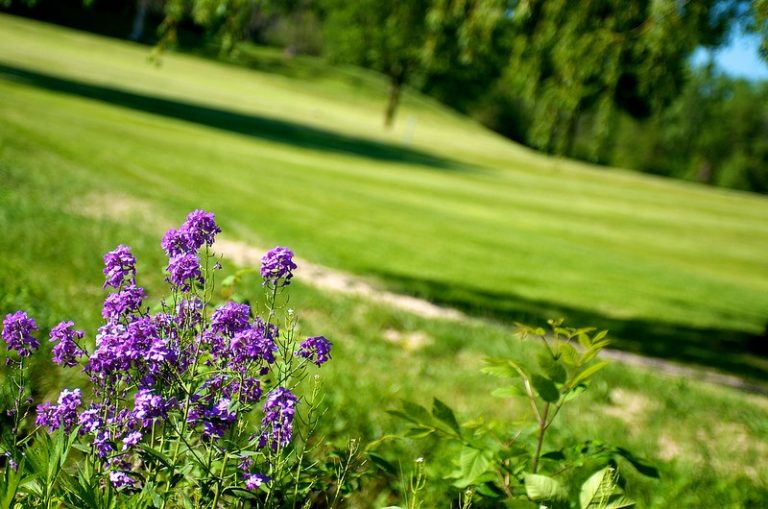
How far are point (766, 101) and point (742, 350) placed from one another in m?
6.67

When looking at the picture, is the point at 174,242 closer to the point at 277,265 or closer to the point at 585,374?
the point at 277,265

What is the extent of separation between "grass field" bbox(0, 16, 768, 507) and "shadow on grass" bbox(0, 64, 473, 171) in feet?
0.78

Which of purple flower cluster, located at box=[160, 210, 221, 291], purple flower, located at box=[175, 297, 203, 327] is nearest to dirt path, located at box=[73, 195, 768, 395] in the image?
purple flower, located at box=[175, 297, 203, 327]

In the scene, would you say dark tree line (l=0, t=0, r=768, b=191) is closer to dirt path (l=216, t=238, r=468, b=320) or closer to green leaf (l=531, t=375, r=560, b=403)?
dirt path (l=216, t=238, r=468, b=320)

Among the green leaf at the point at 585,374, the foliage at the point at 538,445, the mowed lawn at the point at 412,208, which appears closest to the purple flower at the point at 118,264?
the foliage at the point at 538,445

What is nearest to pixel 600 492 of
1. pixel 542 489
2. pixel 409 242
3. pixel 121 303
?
pixel 542 489

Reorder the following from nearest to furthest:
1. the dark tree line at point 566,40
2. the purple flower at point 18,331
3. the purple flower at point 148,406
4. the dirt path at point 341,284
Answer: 1. the purple flower at point 148,406
2. the purple flower at point 18,331
3. the dark tree line at point 566,40
4. the dirt path at point 341,284

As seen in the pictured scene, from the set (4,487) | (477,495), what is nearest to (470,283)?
(477,495)

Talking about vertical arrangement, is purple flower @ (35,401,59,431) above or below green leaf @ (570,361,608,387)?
below

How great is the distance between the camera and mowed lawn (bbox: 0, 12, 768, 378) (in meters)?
13.0

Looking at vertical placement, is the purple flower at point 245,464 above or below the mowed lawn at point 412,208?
above

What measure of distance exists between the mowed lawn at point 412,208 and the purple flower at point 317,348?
5703mm

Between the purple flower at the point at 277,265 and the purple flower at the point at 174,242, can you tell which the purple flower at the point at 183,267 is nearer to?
the purple flower at the point at 174,242

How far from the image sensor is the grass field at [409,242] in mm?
5441
